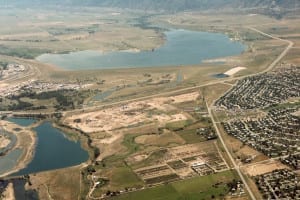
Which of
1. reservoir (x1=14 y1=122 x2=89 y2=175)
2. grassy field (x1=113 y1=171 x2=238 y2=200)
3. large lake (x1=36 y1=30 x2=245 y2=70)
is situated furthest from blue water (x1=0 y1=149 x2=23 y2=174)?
large lake (x1=36 y1=30 x2=245 y2=70)

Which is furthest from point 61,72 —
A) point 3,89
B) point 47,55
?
point 47,55

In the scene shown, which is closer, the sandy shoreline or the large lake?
the sandy shoreline

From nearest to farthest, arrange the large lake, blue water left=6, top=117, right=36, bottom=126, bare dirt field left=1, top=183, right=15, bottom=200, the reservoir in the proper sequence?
1. bare dirt field left=1, top=183, right=15, bottom=200
2. the reservoir
3. blue water left=6, top=117, right=36, bottom=126
4. the large lake

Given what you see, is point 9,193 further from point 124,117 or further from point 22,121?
point 124,117

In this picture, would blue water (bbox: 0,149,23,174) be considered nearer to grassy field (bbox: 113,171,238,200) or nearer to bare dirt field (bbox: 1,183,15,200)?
bare dirt field (bbox: 1,183,15,200)

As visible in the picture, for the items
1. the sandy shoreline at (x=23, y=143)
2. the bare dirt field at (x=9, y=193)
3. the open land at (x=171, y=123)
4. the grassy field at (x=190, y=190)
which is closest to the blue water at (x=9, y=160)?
the sandy shoreline at (x=23, y=143)

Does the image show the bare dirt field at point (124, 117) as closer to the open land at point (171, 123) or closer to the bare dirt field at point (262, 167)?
the open land at point (171, 123)
